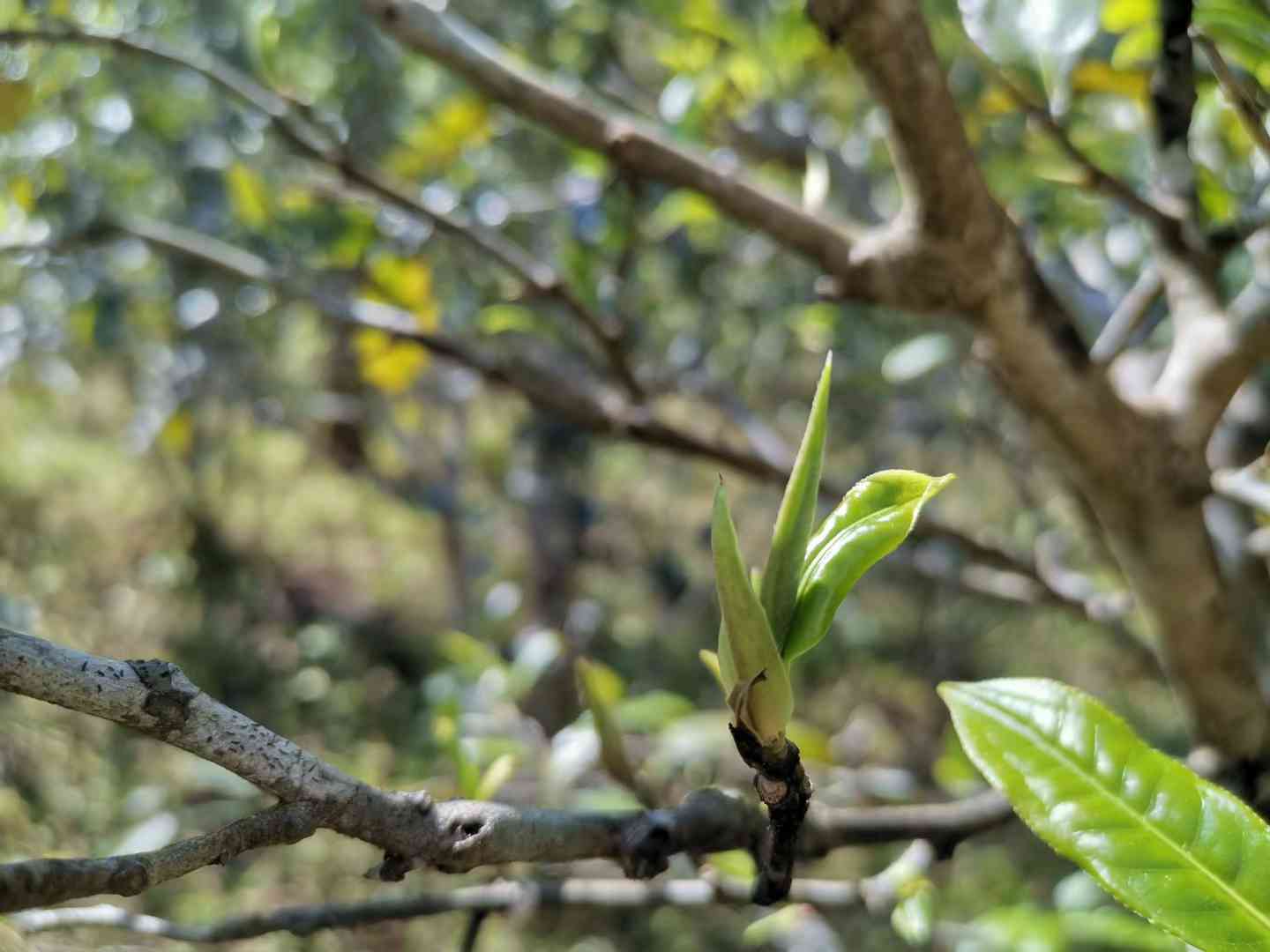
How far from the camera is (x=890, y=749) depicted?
273cm

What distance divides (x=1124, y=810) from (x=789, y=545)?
0.47 ft

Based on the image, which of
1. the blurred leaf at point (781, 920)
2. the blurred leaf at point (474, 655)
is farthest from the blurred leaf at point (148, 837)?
the blurred leaf at point (781, 920)

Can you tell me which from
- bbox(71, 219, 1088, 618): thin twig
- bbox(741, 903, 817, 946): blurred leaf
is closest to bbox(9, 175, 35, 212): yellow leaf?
bbox(71, 219, 1088, 618): thin twig

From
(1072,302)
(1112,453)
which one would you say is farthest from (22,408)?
(1112,453)

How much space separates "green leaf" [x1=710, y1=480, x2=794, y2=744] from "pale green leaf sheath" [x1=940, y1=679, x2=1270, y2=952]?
0.07 m

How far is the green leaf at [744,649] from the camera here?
1.11ft

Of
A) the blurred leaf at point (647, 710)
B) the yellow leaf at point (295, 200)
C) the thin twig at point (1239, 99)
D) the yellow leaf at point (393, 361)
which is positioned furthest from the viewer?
the yellow leaf at point (393, 361)

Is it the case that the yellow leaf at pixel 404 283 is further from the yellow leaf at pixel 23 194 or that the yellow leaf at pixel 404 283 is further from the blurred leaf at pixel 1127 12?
the blurred leaf at pixel 1127 12

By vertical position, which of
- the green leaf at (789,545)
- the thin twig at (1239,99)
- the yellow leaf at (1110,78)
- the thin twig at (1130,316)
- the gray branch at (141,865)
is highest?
the thin twig at (1239,99)

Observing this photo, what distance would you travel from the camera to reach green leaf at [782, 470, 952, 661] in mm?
368

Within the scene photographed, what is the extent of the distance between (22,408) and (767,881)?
409 centimetres

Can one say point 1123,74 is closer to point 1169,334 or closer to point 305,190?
point 1169,334

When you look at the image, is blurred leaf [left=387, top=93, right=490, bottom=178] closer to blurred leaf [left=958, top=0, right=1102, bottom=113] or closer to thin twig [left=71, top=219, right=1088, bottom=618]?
thin twig [left=71, top=219, right=1088, bottom=618]

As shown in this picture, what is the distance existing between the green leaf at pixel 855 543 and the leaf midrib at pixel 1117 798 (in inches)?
2.9
